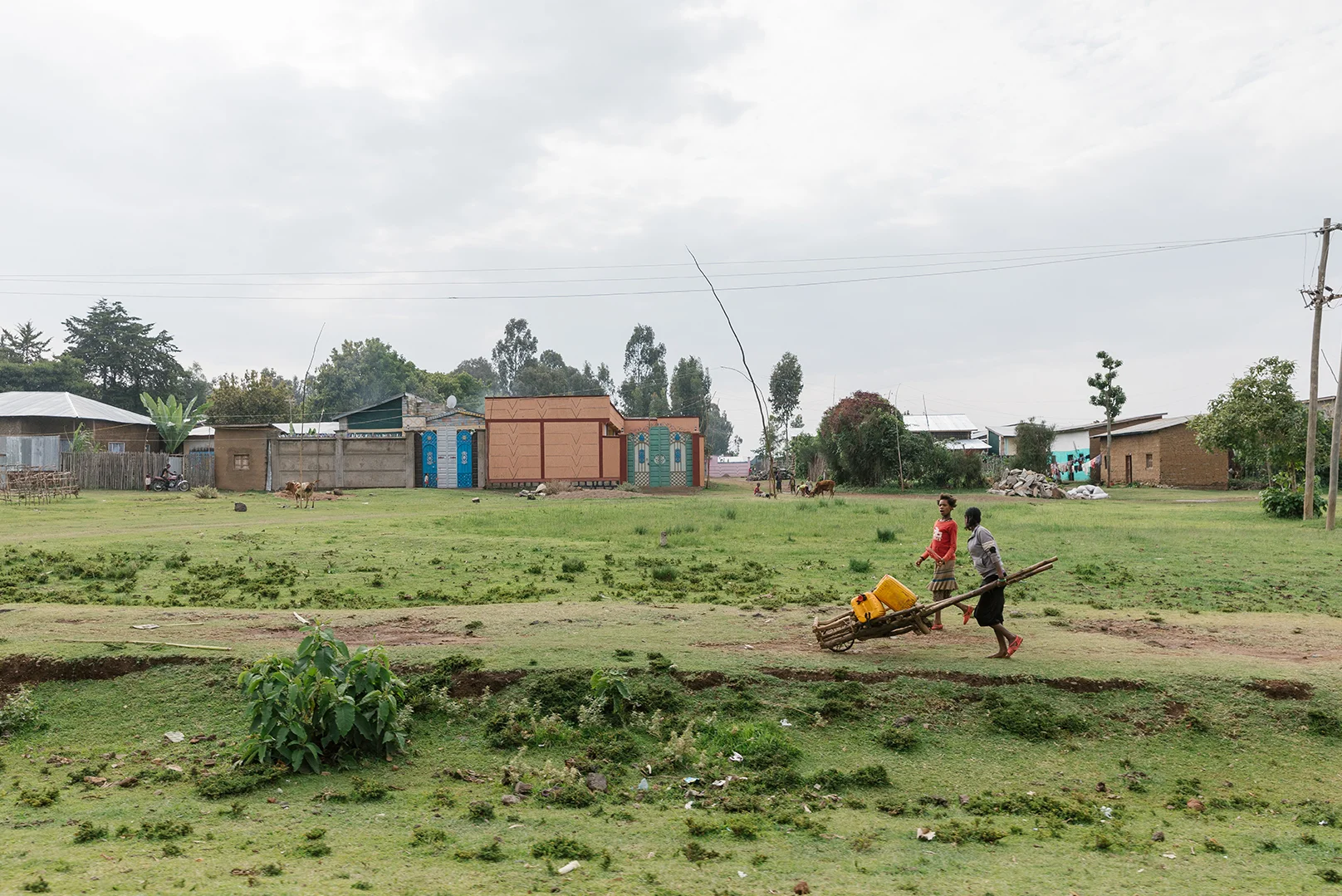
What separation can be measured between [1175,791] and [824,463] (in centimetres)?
5233

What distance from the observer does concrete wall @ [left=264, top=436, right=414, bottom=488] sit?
153 feet

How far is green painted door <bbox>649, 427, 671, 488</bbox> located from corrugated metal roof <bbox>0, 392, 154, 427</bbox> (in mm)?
31727

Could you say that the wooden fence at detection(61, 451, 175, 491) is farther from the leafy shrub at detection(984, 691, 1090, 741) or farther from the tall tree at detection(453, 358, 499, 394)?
the tall tree at detection(453, 358, 499, 394)

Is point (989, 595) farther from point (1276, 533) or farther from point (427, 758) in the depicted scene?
point (1276, 533)

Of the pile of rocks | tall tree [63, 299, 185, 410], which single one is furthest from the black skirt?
tall tree [63, 299, 185, 410]

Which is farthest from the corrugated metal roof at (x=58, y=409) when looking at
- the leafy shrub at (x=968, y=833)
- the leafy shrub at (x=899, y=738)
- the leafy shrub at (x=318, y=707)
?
the leafy shrub at (x=968, y=833)

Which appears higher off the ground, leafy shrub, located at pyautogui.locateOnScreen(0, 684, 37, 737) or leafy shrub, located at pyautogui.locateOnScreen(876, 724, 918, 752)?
leafy shrub, located at pyautogui.locateOnScreen(0, 684, 37, 737)

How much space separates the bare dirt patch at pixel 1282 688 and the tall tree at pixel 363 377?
85726mm

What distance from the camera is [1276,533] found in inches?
899

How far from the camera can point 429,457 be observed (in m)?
48.3

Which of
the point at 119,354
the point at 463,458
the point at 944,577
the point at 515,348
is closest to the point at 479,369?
the point at 515,348

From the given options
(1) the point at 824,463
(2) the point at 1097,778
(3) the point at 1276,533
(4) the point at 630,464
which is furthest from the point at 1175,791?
(1) the point at 824,463

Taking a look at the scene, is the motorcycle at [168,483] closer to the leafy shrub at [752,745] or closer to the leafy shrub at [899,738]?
the leafy shrub at [752,745]

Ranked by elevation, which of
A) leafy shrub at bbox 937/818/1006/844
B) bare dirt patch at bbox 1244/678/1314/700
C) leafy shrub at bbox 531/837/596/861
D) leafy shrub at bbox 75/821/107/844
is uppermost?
bare dirt patch at bbox 1244/678/1314/700
